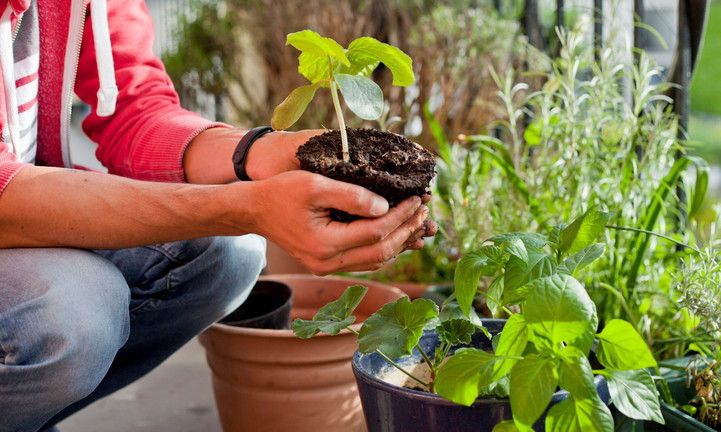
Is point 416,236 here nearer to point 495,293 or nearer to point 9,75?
point 495,293

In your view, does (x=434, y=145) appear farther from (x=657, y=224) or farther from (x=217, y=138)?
(x=217, y=138)

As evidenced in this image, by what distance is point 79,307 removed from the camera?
47.8 inches

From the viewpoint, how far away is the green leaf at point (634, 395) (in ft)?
3.10

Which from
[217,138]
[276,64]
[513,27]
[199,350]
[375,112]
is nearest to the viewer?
[375,112]

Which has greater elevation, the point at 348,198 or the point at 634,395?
the point at 348,198

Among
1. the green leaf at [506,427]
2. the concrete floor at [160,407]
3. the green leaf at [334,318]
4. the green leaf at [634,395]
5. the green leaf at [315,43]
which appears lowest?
the concrete floor at [160,407]

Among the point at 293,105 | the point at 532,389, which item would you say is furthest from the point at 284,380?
the point at 532,389

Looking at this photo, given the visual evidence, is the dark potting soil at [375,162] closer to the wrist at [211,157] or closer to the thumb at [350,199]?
the thumb at [350,199]

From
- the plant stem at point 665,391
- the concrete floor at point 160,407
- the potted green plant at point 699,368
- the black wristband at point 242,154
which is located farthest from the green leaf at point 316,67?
the concrete floor at point 160,407

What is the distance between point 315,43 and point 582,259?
0.43m

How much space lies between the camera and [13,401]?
1.21m

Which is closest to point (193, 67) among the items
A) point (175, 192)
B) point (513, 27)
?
point (513, 27)

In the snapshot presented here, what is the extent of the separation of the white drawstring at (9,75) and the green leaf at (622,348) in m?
0.99

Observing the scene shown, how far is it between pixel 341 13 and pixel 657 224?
1.42 metres
